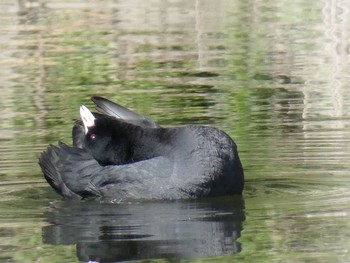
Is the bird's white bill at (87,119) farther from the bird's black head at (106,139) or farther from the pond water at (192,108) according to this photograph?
the pond water at (192,108)

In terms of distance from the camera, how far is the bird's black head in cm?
849

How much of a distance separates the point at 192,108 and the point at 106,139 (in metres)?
3.50

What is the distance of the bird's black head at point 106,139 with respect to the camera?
849 cm

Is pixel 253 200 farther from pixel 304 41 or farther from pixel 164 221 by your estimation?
pixel 304 41

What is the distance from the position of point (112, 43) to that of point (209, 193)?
8473 mm

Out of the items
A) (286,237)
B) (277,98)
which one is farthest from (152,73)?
(286,237)

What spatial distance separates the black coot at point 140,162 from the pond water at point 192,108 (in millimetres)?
111

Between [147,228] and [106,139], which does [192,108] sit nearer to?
[106,139]

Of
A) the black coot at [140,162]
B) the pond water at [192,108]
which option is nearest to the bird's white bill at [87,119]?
the black coot at [140,162]

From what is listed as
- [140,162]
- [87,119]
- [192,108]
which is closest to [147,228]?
[140,162]

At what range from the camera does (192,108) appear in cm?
1195

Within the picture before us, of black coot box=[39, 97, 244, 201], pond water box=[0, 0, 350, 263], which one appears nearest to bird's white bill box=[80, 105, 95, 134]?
black coot box=[39, 97, 244, 201]

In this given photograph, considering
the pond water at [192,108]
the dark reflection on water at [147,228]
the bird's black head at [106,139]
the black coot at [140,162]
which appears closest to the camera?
the dark reflection on water at [147,228]

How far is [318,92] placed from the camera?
1261 centimetres
